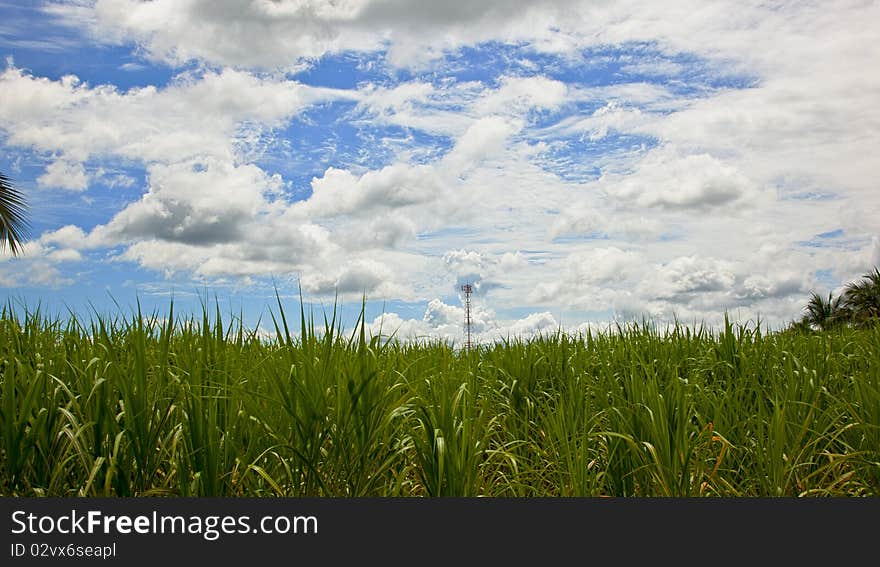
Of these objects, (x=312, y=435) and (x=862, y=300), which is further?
(x=862, y=300)

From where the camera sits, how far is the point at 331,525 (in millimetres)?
3252

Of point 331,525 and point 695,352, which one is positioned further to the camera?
point 695,352

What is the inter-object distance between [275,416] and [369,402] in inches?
27.3

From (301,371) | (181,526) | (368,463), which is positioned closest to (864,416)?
(368,463)

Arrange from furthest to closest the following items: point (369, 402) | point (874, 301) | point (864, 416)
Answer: point (874, 301) < point (864, 416) < point (369, 402)

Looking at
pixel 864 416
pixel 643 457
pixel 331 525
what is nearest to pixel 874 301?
pixel 864 416

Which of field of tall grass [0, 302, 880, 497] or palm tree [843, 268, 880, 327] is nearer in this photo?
field of tall grass [0, 302, 880, 497]

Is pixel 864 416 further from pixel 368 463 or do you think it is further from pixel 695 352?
pixel 368 463

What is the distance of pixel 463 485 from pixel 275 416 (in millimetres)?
1172

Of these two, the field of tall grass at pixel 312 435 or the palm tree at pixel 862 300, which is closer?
the field of tall grass at pixel 312 435

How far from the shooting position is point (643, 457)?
13.5ft

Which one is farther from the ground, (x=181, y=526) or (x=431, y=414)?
(x=431, y=414)

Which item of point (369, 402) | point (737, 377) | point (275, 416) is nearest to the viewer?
point (369, 402)

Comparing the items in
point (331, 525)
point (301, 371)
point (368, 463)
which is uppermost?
point (301, 371)
